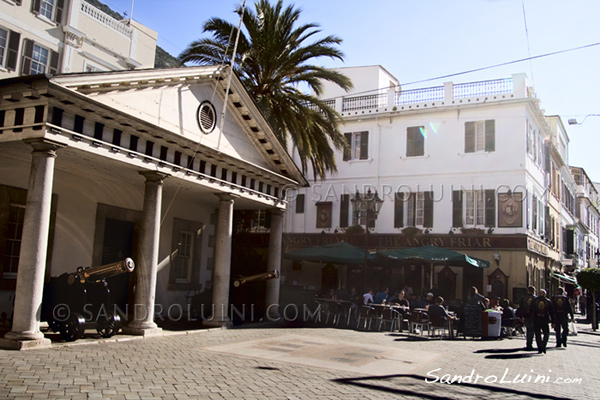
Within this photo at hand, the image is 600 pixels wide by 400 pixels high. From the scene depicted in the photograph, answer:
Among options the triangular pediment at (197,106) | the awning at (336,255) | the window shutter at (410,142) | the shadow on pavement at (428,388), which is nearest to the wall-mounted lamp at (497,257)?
the window shutter at (410,142)

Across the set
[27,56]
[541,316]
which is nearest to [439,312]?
[541,316]

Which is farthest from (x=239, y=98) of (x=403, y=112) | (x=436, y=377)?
(x=403, y=112)

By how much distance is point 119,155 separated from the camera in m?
10.7

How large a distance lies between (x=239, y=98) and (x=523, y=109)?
15665 millimetres

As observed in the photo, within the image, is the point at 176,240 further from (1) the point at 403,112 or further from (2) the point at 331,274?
(1) the point at 403,112

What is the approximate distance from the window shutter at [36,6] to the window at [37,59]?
1143 millimetres

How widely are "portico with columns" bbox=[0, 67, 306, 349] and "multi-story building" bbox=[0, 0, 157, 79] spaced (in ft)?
25.7

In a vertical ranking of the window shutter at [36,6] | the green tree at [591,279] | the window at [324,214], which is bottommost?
the green tree at [591,279]

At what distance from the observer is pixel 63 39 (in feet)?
67.9

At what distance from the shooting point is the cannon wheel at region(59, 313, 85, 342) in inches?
394

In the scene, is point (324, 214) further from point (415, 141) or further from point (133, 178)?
point (133, 178)

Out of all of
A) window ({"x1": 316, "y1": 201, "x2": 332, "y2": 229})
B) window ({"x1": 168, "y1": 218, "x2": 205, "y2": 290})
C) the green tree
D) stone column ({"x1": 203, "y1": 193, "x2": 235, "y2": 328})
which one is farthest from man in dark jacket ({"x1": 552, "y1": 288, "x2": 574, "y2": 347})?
window ({"x1": 316, "y1": 201, "x2": 332, "y2": 229})

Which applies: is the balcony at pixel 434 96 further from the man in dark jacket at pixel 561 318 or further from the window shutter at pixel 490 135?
the man in dark jacket at pixel 561 318

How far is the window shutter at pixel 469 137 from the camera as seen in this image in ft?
84.2
